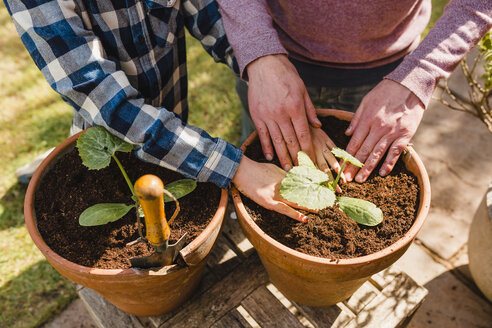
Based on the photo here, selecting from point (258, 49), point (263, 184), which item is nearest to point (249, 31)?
point (258, 49)

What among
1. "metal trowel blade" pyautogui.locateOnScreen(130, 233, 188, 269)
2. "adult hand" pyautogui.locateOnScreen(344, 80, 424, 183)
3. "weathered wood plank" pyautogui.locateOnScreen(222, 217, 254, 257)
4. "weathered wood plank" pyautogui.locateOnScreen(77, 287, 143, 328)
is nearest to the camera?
"metal trowel blade" pyautogui.locateOnScreen(130, 233, 188, 269)

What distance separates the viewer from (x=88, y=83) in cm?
117

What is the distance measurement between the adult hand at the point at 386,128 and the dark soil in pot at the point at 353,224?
2.2 inches

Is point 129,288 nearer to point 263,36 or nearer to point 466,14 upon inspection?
point 263,36

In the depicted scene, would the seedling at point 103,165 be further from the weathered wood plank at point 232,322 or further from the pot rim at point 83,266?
the weathered wood plank at point 232,322

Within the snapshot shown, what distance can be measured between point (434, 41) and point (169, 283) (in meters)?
1.16

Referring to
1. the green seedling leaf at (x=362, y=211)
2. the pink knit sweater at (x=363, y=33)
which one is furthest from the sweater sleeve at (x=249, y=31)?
the green seedling leaf at (x=362, y=211)

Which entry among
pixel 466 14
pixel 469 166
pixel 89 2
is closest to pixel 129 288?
pixel 89 2

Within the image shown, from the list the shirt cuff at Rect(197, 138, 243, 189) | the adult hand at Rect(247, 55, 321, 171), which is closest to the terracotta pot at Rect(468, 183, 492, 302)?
the adult hand at Rect(247, 55, 321, 171)

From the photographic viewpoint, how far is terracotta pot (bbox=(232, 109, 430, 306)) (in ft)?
3.70

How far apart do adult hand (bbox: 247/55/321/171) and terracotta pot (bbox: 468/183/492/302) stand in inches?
33.9

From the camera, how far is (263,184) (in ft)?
4.21

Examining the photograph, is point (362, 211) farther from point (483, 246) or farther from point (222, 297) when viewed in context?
point (483, 246)

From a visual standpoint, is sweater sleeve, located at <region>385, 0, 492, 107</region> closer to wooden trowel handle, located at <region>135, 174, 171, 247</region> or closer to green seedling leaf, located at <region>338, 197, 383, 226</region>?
green seedling leaf, located at <region>338, 197, 383, 226</region>
